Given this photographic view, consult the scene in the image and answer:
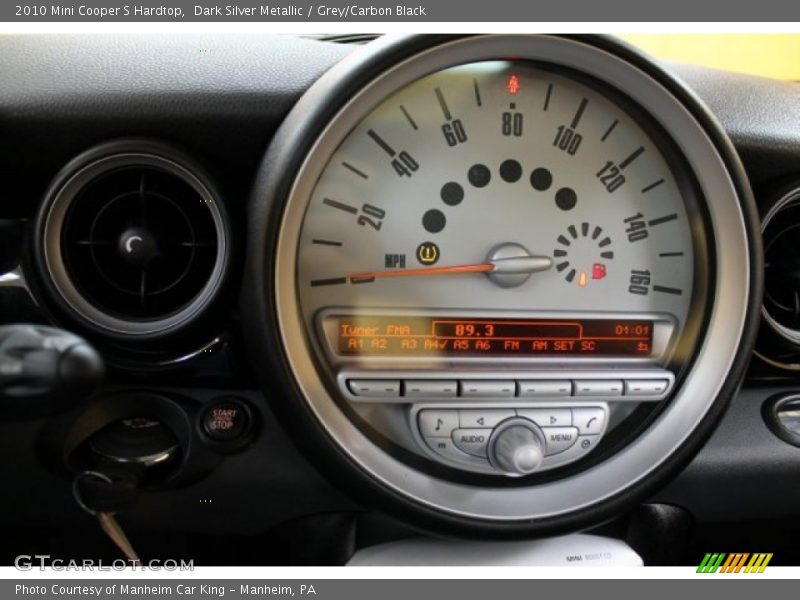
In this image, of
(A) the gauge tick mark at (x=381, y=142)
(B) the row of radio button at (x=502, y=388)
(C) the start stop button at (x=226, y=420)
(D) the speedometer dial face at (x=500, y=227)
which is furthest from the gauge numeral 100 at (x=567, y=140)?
(C) the start stop button at (x=226, y=420)

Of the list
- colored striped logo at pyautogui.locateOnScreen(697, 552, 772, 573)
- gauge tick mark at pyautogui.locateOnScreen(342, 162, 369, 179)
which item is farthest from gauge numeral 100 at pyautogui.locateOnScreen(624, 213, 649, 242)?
colored striped logo at pyautogui.locateOnScreen(697, 552, 772, 573)

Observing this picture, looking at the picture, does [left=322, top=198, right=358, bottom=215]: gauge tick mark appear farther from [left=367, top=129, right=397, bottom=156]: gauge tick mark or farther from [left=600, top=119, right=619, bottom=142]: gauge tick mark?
[left=600, top=119, right=619, bottom=142]: gauge tick mark

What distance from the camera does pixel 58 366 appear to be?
0.84m

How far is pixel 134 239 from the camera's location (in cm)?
115

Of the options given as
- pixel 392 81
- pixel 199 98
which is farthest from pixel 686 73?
pixel 199 98

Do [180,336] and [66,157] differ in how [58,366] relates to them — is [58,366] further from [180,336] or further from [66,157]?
[66,157]

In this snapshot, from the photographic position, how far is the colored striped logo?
135 centimetres

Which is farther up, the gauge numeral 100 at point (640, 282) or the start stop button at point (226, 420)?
the gauge numeral 100 at point (640, 282)

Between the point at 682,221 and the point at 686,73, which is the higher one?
the point at 686,73

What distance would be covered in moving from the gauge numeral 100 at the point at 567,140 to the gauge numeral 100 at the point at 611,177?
0.06m

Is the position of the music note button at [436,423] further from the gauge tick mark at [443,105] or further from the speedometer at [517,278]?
the gauge tick mark at [443,105]

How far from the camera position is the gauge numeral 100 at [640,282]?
4.20 ft

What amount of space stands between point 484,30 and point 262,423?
696 mm

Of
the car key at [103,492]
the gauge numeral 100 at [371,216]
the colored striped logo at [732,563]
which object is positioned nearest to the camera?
the car key at [103,492]
